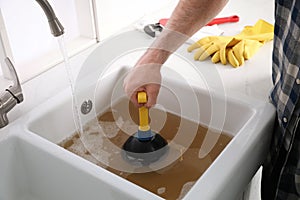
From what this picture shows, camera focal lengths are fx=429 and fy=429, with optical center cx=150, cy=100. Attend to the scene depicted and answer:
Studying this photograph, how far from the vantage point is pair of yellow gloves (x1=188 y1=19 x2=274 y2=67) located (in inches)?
50.2

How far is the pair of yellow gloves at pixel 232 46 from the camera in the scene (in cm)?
128

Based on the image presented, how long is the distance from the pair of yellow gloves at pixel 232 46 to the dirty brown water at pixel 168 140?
23 centimetres

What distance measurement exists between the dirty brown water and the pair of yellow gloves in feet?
0.76

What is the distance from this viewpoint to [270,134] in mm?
1034

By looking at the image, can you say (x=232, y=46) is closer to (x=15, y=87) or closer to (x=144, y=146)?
(x=144, y=146)

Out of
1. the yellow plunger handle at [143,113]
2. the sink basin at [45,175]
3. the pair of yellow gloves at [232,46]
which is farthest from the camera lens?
the pair of yellow gloves at [232,46]

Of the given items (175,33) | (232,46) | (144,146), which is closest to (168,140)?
(144,146)

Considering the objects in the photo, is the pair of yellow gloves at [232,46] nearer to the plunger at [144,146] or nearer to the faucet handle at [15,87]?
the plunger at [144,146]

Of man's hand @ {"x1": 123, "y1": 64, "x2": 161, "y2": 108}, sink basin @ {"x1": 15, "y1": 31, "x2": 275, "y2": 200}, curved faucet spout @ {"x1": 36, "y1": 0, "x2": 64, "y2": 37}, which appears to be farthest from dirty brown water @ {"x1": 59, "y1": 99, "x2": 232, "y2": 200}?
curved faucet spout @ {"x1": 36, "y1": 0, "x2": 64, "y2": 37}

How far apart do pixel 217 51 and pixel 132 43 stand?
0.91 ft

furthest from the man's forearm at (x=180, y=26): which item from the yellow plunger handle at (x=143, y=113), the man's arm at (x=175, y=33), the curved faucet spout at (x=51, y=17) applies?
the curved faucet spout at (x=51, y=17)

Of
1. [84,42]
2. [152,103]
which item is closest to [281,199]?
[152,103]

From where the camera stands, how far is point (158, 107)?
122cm

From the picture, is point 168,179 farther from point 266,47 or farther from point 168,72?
point 266,47
